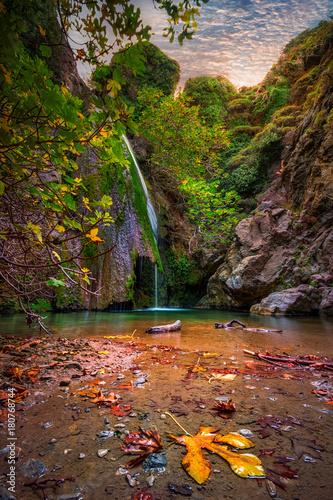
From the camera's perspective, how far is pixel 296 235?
32.6 ft

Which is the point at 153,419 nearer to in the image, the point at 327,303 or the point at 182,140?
the point at 327,303

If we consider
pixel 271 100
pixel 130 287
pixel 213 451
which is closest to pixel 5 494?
pixel 213 451

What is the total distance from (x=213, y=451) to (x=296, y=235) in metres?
10.5

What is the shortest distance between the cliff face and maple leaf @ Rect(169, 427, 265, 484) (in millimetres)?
7606

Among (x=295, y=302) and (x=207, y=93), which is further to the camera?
(x=207, y=93)

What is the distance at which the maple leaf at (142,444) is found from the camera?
3.34ft

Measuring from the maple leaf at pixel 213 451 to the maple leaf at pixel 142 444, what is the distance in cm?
9

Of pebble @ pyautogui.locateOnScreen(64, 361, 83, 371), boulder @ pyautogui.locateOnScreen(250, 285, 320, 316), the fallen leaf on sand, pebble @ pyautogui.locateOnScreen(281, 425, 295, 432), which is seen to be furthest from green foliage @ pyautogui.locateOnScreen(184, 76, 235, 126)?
pebble @ pyautogui.locateOnScreen(281, 425, 295, 432)

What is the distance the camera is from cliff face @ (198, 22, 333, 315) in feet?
27.1

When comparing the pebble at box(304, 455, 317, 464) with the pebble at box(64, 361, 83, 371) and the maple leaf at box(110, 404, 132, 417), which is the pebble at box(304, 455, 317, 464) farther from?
the pebble at box(64, 361, 83, 371)

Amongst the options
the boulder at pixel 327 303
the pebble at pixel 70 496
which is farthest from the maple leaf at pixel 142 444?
the boulder at pixel 327 303

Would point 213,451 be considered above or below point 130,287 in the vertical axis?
below

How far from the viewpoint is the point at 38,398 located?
1566 mm

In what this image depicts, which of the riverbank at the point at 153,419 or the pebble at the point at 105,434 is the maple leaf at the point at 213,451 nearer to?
the riverbank at the point at 153,419
